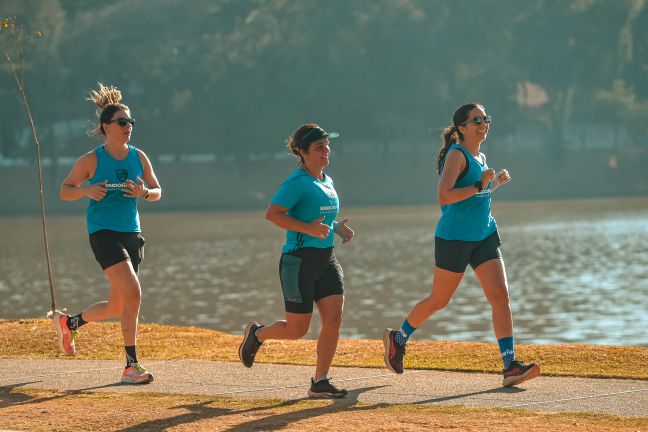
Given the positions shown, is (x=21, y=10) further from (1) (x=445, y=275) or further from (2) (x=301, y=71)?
(1) (x=445, y=275)

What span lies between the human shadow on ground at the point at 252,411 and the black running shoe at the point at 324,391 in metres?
0.04

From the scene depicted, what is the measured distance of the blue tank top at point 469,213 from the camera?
28.7 feet

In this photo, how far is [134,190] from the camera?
906 centimetres

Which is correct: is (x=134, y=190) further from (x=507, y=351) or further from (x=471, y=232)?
(x=507, y=351)

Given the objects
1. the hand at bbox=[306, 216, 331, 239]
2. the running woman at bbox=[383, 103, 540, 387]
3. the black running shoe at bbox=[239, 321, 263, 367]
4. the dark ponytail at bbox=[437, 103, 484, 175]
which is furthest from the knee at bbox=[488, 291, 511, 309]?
the black running shoe at bbox=[239, 321, 263, 367]

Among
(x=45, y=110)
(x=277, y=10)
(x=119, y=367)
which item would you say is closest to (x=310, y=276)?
(x=119, y=367)

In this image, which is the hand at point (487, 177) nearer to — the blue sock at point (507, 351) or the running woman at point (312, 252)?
the running woman at point (312, 252)

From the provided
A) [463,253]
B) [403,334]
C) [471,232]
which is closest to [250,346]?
[403,334]

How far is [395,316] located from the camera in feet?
81.5

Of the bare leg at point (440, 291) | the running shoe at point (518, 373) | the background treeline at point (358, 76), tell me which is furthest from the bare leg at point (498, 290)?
the background treeline at point (358, 76)

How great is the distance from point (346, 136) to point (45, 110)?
59.9 ft

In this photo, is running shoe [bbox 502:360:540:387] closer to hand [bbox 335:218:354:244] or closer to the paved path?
the paved path

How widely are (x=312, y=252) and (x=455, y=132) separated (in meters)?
1.30

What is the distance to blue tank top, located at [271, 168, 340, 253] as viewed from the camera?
8.34 meters
